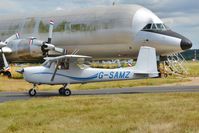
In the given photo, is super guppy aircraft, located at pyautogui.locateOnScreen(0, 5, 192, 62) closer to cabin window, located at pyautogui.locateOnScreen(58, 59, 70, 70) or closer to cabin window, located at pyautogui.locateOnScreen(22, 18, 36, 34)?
cabin window, located at pyautogui.locateOnScreen(22, 18, 36, 34)

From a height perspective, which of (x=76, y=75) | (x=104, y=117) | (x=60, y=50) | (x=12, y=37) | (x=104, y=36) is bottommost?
(x=104, y=117)

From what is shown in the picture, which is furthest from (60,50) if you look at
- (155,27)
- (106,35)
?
(155,27)

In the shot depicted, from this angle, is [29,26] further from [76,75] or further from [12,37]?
[76,75]

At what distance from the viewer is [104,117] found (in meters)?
13.2

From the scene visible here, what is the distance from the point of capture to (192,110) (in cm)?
1398

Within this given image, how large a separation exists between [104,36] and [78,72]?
45.9 ft

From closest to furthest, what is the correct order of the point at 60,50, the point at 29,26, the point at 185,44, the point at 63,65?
the point at 63,65 < the point at 185,44 < the point at 60,50 < the point at 29,26

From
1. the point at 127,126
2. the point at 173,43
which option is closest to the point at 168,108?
the point at 127,126

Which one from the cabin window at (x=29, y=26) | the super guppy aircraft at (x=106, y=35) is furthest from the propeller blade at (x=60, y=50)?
the cabin window at (x=29, y=26)

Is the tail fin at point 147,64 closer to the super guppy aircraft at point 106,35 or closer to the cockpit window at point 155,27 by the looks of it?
the super guppy aircraft at point 106,35

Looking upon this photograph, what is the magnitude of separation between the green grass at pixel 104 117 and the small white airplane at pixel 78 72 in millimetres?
5603

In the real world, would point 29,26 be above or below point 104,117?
above

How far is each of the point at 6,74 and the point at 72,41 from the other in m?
6.25

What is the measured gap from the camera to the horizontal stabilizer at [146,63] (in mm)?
22984
